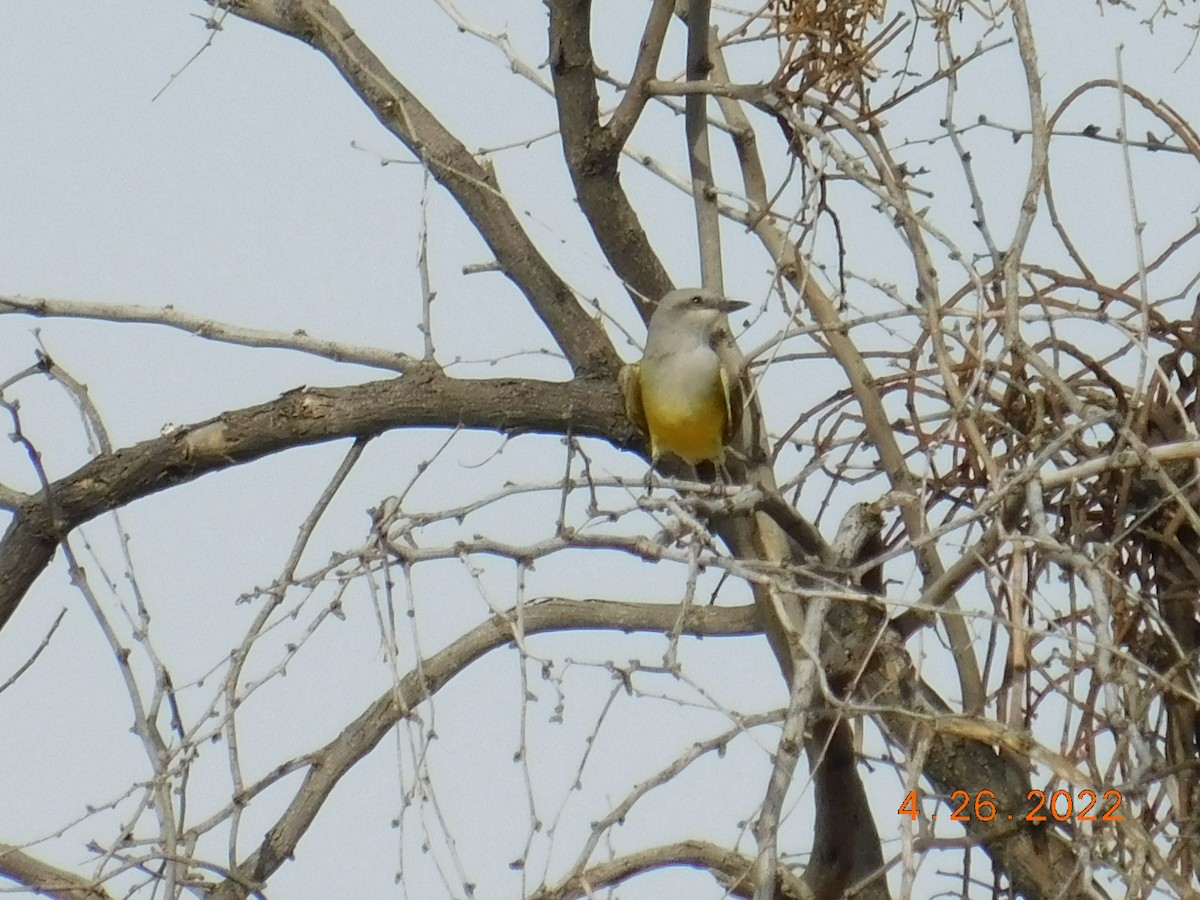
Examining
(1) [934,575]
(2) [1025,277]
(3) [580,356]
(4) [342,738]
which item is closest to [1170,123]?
(2) [1025,277]

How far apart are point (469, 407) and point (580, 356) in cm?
44

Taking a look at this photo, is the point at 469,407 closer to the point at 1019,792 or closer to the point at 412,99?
the point at 412,99

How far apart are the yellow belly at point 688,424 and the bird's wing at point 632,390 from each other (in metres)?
0.02

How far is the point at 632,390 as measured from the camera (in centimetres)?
417

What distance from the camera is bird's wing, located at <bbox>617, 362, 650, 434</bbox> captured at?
164 inches

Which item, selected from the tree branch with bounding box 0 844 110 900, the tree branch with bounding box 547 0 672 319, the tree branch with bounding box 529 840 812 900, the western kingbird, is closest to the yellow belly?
the western kingbird

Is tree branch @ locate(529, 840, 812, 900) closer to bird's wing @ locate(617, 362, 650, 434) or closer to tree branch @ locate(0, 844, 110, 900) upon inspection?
bird's wing @ locate(617, 362, 650, 434)

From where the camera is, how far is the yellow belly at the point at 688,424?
13.8ft

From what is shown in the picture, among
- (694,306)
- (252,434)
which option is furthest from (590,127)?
(252,434)

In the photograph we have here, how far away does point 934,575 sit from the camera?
13.1 ft
